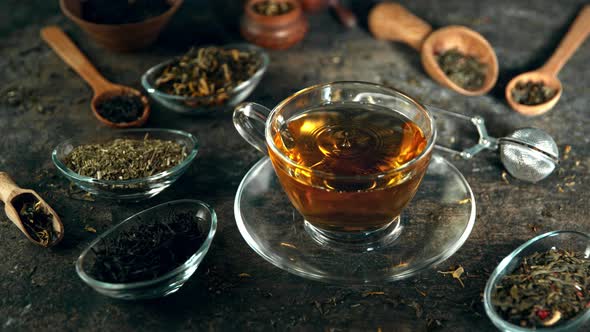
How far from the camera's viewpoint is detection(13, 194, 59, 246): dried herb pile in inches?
77.7

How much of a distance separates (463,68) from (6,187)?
1902 mm

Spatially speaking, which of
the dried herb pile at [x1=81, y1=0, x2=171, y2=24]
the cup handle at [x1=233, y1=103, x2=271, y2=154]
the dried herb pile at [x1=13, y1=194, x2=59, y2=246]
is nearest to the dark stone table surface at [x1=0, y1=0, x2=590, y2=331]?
the dried herb pile at [x1=13, y1=194, x2=59, y2=246]

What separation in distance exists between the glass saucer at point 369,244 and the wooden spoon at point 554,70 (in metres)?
0.61

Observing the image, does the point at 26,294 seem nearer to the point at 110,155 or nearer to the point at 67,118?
the point at 110,155

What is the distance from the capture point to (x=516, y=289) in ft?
5.47

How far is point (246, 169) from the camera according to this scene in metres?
2.29

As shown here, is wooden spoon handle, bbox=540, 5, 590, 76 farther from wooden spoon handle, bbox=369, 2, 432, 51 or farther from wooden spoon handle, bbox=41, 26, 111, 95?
wooden spoon handle, bbox=41, 26, 111, 95

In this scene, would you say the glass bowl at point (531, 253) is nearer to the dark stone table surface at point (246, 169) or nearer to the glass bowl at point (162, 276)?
the dark stone table surface at point (246, 169)

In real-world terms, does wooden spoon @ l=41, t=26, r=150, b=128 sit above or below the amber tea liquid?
below

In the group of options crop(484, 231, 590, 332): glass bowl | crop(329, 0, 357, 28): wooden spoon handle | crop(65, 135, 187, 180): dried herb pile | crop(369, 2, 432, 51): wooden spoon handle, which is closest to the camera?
crop(484, 231, 590, 332): glass bowl

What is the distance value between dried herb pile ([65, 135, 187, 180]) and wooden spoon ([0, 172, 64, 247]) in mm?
163

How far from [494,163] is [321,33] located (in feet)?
4.06

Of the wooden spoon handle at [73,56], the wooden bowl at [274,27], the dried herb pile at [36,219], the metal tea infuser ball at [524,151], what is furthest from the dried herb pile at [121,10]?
the metal tea infuser ball at [524,151]

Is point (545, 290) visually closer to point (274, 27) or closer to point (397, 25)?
point (397, 25)
